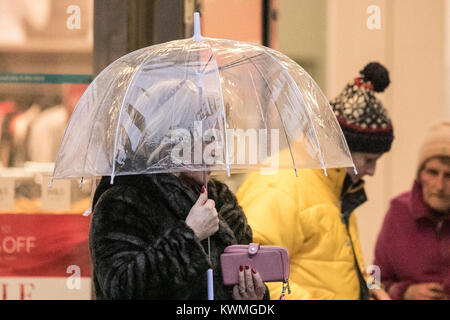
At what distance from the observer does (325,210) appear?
4.32 metres

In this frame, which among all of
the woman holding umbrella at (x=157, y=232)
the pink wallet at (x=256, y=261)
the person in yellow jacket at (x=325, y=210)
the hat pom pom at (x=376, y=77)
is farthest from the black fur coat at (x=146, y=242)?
the hat pom pom at (x=376, y=77)

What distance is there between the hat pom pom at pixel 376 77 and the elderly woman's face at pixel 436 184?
559mm

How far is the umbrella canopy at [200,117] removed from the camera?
3068mm

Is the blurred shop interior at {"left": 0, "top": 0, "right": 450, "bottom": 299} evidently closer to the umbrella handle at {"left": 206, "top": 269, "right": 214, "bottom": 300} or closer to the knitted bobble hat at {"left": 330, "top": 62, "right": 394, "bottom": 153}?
the knitted bobble hat at {"left": 330, "top": 62, "right": 394, "bottom": 153}

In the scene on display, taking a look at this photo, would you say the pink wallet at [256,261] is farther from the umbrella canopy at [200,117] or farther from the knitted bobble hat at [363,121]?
the knitted bobble hat at [363,121]

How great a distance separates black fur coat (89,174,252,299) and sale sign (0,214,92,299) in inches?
82.4

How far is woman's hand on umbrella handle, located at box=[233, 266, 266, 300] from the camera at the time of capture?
3.21 m

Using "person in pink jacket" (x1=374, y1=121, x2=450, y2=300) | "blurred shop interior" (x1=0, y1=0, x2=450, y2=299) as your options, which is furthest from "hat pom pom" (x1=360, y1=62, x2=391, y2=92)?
"blurred shop interior" (x1=0, y1=0, x2=450, y2=299)

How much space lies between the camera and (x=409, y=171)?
6.05m

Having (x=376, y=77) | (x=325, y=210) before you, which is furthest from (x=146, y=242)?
(x=376, y=77)

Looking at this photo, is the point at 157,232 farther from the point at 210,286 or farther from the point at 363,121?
the point at 363,121

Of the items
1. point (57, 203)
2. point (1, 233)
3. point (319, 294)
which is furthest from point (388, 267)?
point (1, 233)

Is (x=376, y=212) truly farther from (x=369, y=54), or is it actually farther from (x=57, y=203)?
(x=57, y=203)

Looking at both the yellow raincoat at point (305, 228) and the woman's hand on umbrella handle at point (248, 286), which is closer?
the woman's hand on umbrella handle at point (248, 286)
